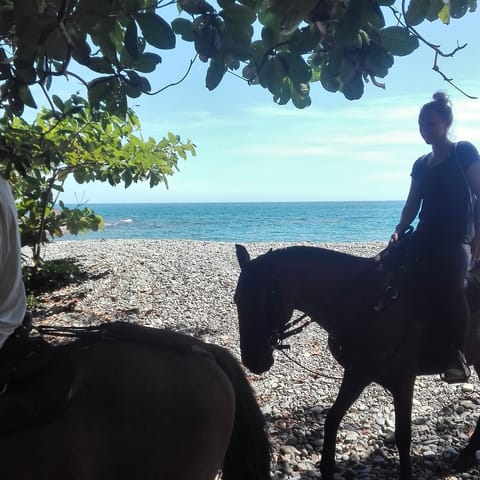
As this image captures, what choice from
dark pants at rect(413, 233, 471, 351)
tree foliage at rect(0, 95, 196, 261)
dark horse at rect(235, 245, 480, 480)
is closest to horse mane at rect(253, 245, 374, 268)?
dark horse at rect(235, 245, 480, 480)

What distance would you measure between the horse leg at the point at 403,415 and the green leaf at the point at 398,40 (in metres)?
2.13

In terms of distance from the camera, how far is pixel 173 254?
14875 mm

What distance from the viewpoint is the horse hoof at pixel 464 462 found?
136 inches

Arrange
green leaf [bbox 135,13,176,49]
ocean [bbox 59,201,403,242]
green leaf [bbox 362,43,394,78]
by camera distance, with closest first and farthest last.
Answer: green leaf [bbox 135,13,176,49]
green leaf [bbox 362,43,394,78]
ocean [bbox 59,201,403,242]

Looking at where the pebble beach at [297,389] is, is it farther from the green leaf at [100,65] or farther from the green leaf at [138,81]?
the green leaf at [100,65]

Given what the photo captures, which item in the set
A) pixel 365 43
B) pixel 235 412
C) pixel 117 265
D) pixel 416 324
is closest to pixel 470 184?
pixel 416 324

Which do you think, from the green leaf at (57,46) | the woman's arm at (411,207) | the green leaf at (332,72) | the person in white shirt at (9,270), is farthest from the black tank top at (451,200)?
the person in white shirt at (9,270)

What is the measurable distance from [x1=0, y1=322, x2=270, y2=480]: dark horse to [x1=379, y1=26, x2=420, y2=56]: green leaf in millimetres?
1568

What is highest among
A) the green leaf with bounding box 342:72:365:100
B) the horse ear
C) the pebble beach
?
the green leaf with bounding box 342:72:365:100

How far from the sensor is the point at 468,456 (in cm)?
351

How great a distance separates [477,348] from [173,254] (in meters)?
12.0

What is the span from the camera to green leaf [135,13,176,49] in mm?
1885

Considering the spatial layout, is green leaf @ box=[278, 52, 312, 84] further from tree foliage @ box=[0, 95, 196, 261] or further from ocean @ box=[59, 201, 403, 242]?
ocean @ box=[59, 201, 403, 242]

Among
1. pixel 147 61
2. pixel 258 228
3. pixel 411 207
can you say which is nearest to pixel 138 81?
pixel 147 61
